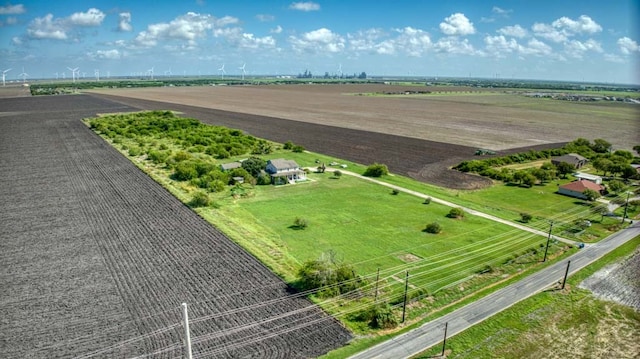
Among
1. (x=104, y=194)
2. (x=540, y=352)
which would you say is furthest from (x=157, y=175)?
(x=540, y=352)

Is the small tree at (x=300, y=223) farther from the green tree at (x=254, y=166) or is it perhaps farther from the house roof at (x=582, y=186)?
the house roof at (x=582, y=186)

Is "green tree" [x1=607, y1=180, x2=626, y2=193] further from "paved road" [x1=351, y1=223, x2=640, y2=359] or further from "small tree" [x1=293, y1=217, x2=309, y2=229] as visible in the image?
"small tree" [x1=293, y1=217, x2=309, y2=229]

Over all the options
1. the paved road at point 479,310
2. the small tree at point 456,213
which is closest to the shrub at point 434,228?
the small tree at point 456,213

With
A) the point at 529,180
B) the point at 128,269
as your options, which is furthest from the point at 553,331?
the point at 529,180

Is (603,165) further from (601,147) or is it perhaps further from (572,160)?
(601,147)

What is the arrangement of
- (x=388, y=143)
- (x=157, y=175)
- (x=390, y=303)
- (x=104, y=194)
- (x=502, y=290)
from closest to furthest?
1. (x=390, y=303)
2. (x=502, y=290)
3. (x=104, y=194)
4. (x=157, y=175)
5. (x=388, y=143)

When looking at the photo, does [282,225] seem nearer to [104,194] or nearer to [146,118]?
[104,194]

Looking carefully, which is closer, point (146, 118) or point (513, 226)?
point (513, 226)

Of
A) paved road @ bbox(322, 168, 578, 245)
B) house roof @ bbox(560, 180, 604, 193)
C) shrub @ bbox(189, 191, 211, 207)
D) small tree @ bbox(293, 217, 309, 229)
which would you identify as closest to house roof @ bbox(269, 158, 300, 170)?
paved road @ bbox(322, 168, 578, 245)
